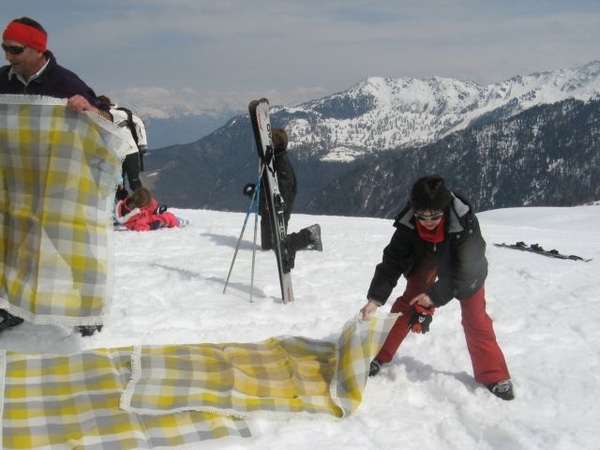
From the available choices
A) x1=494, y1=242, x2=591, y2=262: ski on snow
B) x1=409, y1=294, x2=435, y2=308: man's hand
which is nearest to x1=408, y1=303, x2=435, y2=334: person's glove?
x1=409, y1=294, x2=435, y2=308: man's hand

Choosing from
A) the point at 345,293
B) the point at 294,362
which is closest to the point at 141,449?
the point at 294,362

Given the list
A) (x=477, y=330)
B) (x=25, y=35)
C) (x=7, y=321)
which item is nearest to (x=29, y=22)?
(x=25, y=35)

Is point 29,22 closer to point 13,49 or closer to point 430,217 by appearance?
point 13,49

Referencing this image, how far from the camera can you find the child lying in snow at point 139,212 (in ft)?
41.9

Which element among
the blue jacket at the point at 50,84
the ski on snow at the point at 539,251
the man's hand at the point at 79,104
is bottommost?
the ski on snow at the point at 539,251

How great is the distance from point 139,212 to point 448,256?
947 centimetres

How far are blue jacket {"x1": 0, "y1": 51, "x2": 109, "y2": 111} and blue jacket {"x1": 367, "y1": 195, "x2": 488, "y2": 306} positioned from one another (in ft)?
10.1

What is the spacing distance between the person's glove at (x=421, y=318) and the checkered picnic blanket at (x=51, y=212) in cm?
289

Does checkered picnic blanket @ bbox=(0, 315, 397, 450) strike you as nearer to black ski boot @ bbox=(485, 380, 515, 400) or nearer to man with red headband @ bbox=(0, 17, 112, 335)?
black ski boot @ bbox=(485, 380, 515, 400)

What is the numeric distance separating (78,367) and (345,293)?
4.63 m

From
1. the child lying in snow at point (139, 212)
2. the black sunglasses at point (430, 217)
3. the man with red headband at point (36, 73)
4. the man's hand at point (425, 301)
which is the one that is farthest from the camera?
the child lying in snow at point (139, 212)

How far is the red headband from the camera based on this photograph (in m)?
4.69

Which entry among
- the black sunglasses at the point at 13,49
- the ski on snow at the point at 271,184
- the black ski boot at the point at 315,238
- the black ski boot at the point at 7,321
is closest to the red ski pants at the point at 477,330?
the ski on snow at the point at 271,184

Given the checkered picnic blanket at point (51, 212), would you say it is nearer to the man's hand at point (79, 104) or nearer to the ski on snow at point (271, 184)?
the man's hand at point (79, 104)
